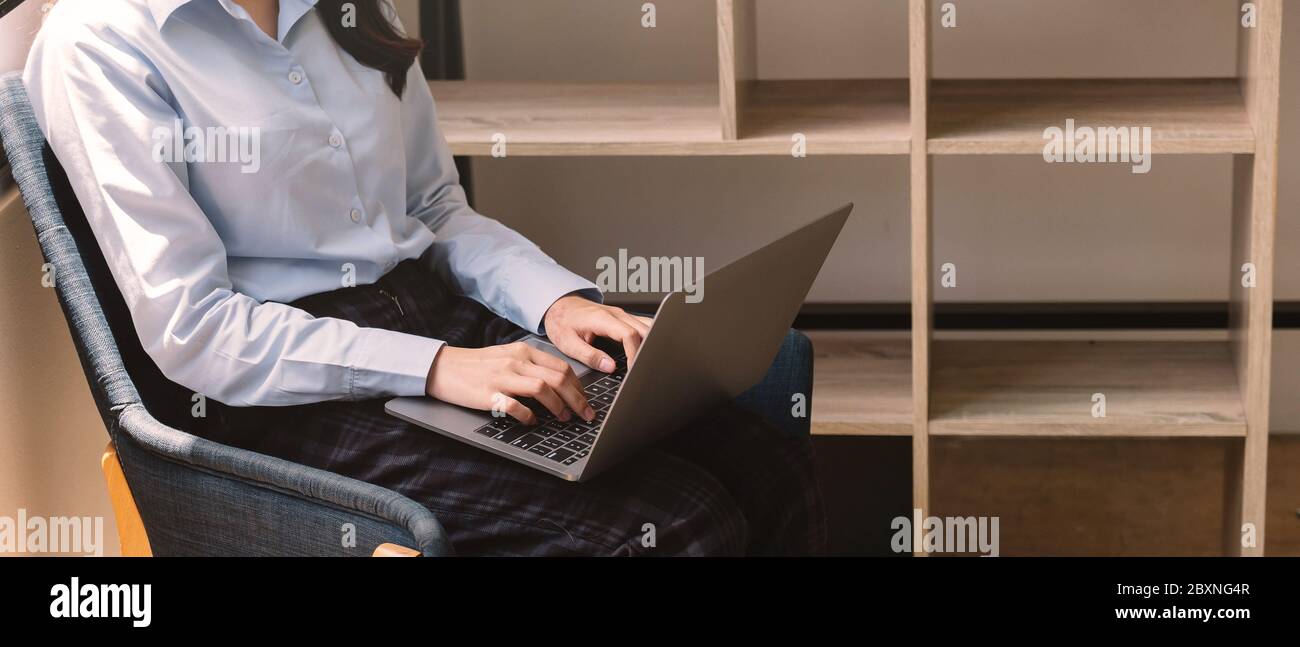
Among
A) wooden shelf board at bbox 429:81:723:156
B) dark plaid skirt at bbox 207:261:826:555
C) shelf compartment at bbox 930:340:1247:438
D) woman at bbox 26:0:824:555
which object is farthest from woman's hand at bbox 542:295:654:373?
shelf compartment at bbox 930:340:1247:438

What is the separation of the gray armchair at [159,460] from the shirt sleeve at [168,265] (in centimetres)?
5

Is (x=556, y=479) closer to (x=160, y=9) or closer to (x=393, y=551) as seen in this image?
(x=393, y=551)

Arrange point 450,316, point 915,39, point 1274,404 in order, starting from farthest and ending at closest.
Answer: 1. point 1274,404
2. point 915,39
3. point 450,316

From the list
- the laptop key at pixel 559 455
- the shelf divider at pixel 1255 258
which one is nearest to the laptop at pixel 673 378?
the laptop key at pixel 559 455

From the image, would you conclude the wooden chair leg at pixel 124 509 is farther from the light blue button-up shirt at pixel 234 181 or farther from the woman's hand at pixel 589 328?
the woman's hand at pixel 589 328

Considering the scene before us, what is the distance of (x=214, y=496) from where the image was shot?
1.10m

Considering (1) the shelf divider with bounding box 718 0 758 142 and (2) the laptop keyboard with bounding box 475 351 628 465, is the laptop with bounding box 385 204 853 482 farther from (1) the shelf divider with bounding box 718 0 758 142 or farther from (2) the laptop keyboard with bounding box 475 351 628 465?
(1) the shelf divider with bounding box 718 0 758 142

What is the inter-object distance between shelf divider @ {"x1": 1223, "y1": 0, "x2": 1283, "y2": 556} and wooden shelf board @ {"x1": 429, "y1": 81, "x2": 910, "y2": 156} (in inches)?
15.7

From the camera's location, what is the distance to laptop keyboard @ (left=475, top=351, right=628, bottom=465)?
3.53 ft

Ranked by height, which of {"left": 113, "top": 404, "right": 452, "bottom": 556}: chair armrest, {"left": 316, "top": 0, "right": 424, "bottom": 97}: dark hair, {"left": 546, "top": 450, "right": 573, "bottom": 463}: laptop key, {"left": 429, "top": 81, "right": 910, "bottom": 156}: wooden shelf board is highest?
{"left": 429, "top": 81, "right": 910, "bottom": 156}: wooden shelf board

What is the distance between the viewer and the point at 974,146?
5.26 feet
